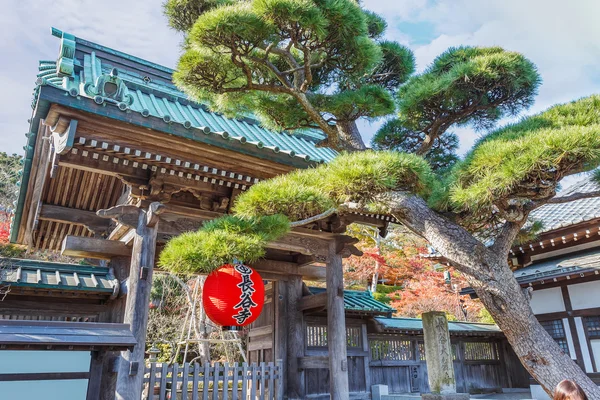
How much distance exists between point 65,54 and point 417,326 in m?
10.1

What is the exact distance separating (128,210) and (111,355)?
1.83 meters

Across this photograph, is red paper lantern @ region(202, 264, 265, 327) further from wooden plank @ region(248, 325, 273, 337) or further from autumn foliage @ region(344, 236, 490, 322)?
autumn foliage @ region(344, 236, 490, 322)

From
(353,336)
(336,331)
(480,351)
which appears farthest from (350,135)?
(480,351)

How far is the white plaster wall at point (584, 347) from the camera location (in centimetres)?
875

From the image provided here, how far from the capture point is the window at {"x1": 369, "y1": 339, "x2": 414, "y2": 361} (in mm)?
10398

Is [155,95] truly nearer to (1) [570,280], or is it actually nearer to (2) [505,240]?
(2) [505,240]

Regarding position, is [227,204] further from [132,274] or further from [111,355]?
[111,355]

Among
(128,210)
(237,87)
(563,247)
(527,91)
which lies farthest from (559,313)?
(128,210)

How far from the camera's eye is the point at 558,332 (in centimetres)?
945

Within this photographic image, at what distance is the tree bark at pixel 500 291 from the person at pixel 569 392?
79.1 inches

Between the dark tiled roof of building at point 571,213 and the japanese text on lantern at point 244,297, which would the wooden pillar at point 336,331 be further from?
the dark tiled roof of building at point 571,213

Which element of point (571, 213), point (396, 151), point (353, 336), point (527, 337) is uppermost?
point (571, 213)

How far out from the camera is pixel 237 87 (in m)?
5.64

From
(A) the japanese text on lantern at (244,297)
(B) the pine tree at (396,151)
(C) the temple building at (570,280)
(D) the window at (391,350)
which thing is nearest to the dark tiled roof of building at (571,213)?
(C) the temple building at (570,280)
